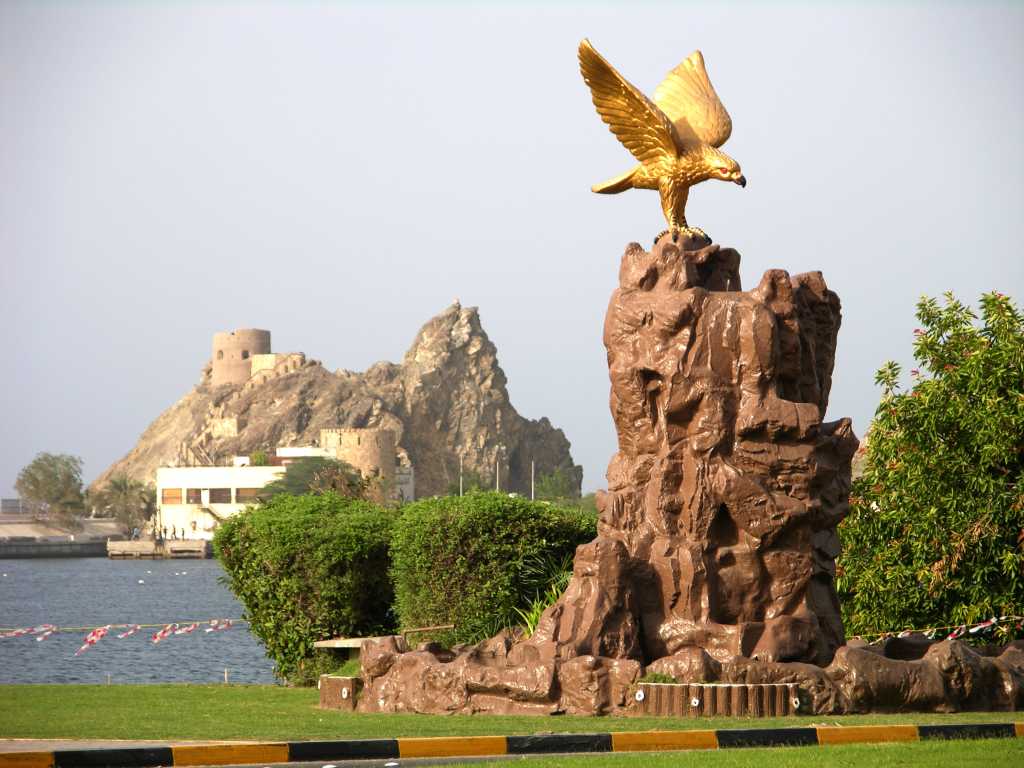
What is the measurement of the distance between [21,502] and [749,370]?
6222 inches

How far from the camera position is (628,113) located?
16484 mm

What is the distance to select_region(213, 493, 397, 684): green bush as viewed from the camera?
20.4 meters

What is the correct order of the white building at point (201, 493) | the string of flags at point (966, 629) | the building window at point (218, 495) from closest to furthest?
the string of flags at point (966, 629) < the white building at point (201, 493) < the building window at point (218, 495)

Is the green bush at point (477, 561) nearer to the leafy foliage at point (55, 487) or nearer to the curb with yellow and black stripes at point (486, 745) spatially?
the curb with yellow and black stripes at point (486, 745)

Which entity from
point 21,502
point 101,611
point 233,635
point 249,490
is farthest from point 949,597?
point 21,502

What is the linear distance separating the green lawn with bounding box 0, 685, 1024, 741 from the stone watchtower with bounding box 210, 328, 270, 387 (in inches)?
6934

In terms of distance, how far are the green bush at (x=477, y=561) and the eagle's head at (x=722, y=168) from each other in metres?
5.33

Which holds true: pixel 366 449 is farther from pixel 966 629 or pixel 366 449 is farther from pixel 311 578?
pixel 966 629

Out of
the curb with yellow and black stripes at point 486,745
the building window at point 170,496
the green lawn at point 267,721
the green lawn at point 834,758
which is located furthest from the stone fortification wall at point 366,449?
the green lawn at point 834,758

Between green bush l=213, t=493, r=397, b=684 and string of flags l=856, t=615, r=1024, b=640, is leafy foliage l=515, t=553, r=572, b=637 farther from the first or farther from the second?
string of flags l=856, t=615, r=1024, b=640

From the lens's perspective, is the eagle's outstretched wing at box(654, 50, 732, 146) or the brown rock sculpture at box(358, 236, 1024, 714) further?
the eagle's outstretched wing at box(654, 50, 732, 146)

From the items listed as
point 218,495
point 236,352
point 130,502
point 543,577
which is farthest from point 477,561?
point 236,352

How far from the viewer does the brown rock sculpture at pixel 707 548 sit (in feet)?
46.0

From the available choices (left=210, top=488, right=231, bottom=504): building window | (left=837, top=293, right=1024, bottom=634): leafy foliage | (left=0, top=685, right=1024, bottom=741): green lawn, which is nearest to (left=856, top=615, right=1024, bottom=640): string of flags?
(left=837, top=293, right=1024, bottom=634): leafy foliage
